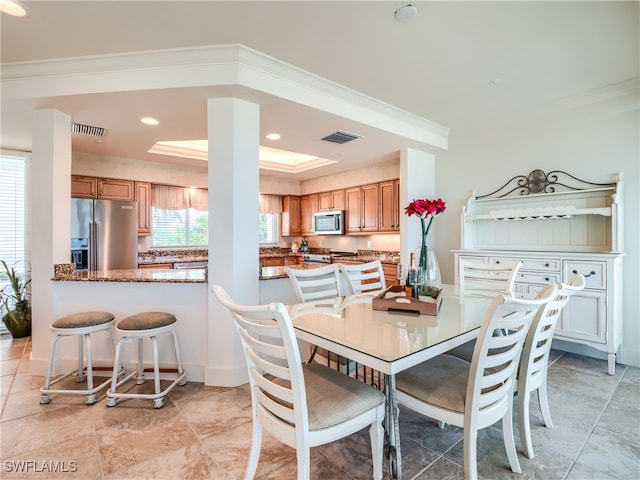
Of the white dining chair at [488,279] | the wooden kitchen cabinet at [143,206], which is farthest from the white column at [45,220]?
the white dining chair at [488,279]

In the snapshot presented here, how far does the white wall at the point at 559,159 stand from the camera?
3.07 metres

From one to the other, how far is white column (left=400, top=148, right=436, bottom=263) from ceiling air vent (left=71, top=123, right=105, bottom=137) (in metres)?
3.65

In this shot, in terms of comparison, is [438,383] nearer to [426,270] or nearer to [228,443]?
[426,270]

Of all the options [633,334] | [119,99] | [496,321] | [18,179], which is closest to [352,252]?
[633,334]

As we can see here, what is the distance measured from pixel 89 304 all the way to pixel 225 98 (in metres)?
2.22

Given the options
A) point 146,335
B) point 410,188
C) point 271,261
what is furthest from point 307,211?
point 146,335

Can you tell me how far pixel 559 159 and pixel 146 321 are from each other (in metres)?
4.40

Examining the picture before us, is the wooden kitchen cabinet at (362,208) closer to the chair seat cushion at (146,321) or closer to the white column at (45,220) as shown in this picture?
the chair seat cushion at (146,321)

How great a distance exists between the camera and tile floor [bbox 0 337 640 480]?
1.67m

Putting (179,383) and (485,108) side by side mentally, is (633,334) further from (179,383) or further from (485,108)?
(179,383)

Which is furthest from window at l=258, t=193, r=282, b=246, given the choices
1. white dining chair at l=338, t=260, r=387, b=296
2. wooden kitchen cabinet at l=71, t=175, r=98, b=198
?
white dining chair at l=338, t=260, r=387, b=296

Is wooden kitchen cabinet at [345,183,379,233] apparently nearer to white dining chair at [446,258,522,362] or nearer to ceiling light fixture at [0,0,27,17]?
white dining chair at [446,258,522,362]

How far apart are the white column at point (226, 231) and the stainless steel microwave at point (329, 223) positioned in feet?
10.8

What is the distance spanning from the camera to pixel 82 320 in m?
2.42
